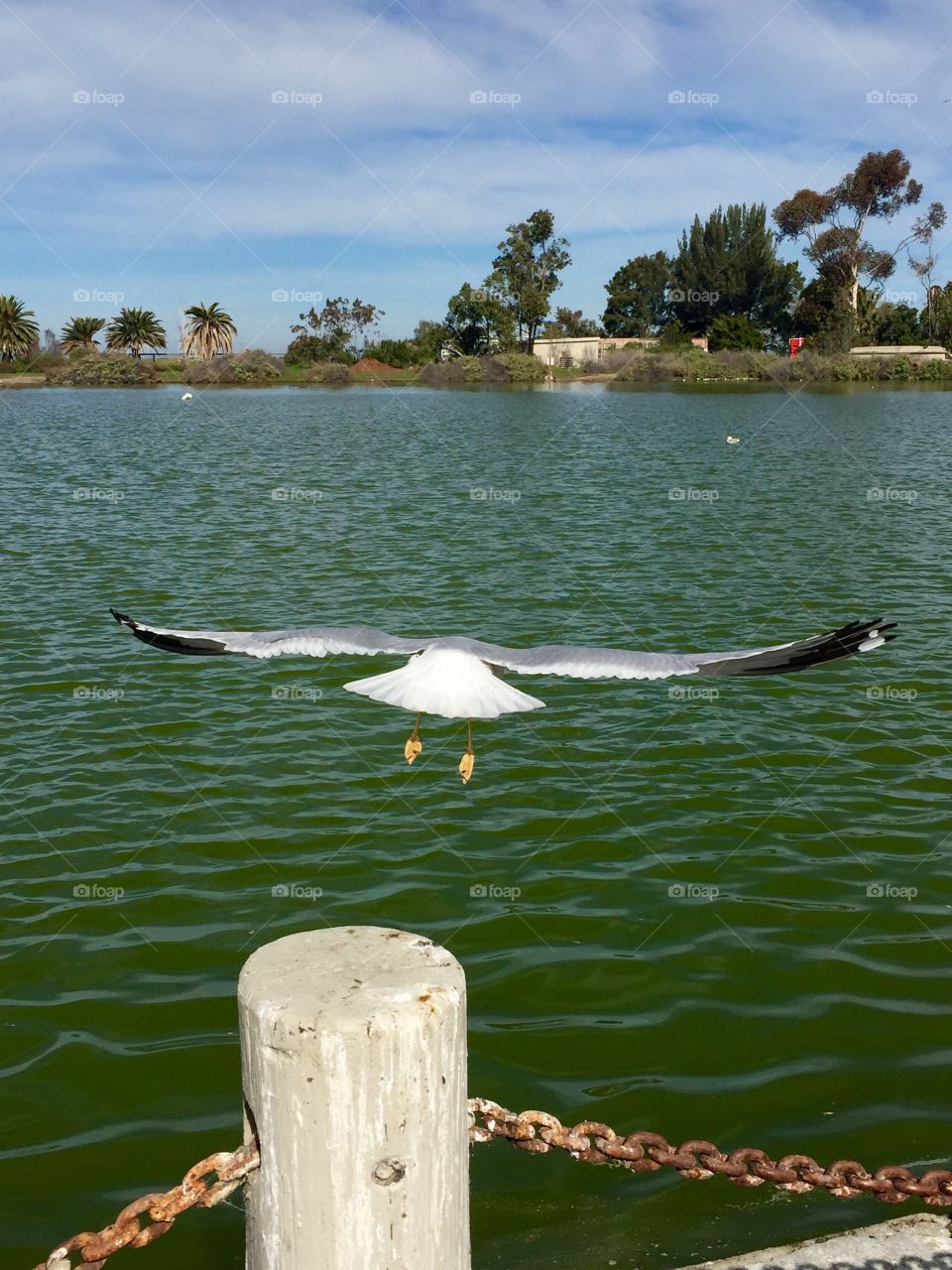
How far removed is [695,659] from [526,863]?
118 inches

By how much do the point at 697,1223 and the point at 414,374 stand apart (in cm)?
8958

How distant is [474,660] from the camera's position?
5.76 meters

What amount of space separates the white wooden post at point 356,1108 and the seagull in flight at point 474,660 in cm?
235

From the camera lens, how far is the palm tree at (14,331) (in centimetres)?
10169

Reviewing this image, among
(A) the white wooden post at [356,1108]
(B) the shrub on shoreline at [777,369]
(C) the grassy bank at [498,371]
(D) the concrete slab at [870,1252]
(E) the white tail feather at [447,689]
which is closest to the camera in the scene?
(A) the white wooden post at [356,1108]

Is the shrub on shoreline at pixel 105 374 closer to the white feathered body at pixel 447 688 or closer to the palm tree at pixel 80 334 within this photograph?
the palm tree at pixel 80 334

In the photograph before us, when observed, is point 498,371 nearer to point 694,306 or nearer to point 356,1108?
point 694,306

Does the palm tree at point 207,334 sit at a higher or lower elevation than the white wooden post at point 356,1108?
higher

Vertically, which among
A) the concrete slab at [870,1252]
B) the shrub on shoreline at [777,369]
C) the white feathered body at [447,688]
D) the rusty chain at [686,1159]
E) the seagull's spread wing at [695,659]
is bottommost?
the concrete slab at [870,1252]

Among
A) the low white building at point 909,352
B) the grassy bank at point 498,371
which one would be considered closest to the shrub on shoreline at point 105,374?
the grassy bank at point 498,371

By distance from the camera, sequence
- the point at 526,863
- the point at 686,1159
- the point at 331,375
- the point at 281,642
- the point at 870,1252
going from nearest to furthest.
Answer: the point at 686,1159
the point at 870,1252
the point at 281,642
the point at 526,863
the point at 331,375

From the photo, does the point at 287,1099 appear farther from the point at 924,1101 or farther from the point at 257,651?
the point at 924,1101

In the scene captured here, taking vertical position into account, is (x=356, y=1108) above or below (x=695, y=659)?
below

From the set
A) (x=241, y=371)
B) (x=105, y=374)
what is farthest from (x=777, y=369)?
(x=105, y=374)
